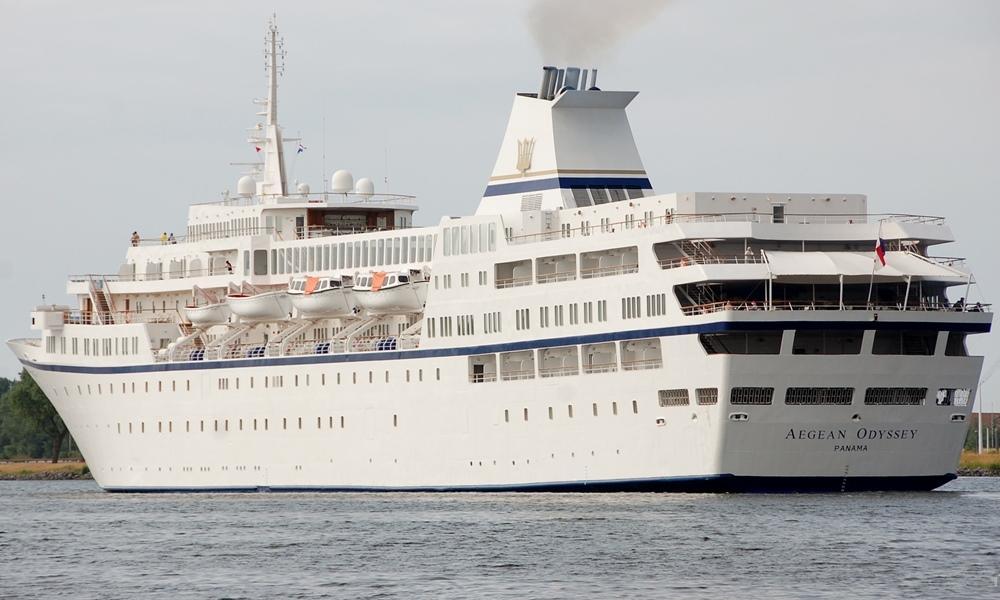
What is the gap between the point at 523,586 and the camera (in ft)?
139

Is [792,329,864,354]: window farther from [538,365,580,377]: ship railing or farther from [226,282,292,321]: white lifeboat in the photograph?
[226,282,292,321]: white lifeboat

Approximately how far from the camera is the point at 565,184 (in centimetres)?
6831

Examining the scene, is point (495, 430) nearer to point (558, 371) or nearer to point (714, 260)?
point (558, 371)

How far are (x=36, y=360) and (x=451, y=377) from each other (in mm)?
24066

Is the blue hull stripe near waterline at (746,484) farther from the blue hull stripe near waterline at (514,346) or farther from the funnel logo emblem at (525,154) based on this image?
the funnel logo emblem at (525,154)

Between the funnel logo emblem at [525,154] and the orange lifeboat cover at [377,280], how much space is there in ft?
20.2

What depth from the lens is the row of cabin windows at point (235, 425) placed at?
71750 millimetres

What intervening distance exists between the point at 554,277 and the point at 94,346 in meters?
24.1

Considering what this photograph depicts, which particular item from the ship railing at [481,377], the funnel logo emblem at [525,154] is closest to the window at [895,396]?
the ship railing at [481,377]

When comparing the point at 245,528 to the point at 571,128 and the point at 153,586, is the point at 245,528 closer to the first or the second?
the point at 153,586

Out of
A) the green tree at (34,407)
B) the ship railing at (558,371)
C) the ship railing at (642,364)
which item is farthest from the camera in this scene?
the green tree at (34,407)

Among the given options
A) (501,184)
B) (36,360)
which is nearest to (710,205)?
(501,184)

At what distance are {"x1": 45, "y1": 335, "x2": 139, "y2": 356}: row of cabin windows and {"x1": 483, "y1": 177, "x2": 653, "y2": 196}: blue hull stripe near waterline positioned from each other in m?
17.1

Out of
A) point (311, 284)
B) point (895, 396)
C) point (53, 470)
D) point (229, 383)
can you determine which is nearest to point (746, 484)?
point (895, 396)
